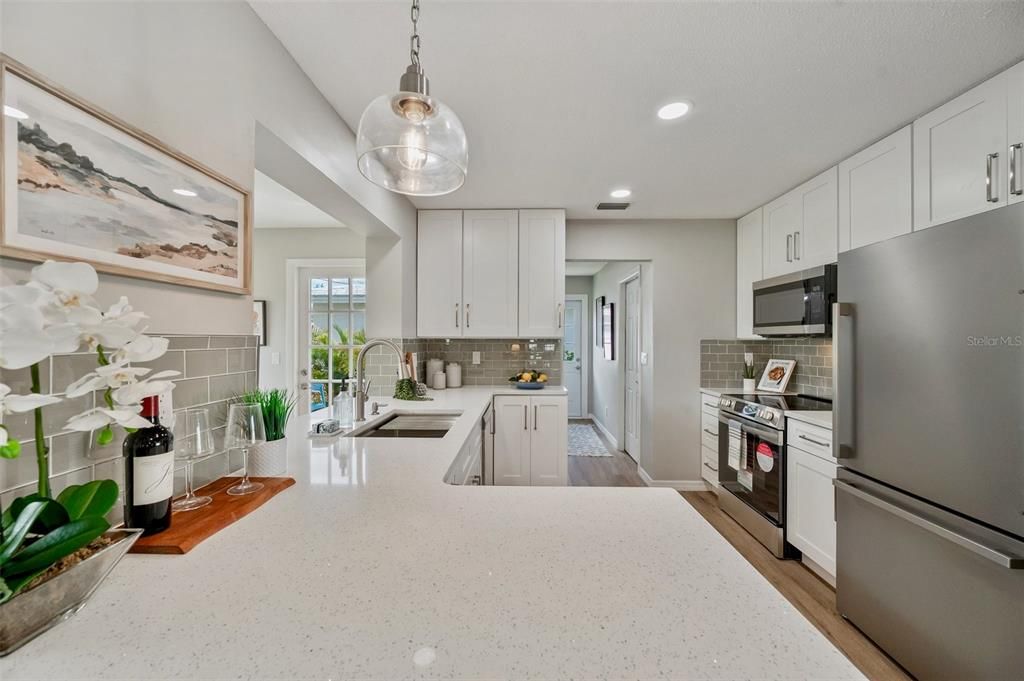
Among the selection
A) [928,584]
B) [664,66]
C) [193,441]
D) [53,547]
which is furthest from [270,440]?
[928,584]

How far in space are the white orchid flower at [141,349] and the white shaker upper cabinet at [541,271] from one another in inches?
111

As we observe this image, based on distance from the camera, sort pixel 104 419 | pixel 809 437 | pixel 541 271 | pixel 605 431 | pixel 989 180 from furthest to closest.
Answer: pixel 605 431, pixel 541 271, pixel 809 437, pixel 989 180, pixel 104 419

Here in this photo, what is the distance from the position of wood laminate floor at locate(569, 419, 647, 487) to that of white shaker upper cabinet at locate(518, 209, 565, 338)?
4.86 feet

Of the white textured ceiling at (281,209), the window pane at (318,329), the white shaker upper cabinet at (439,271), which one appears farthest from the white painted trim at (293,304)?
the white shaker upper cabinet at (439,271)

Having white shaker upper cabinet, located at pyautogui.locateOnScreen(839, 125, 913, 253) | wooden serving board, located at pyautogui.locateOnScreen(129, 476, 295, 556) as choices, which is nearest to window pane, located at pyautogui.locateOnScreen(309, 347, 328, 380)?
wooden serving board, located at pyautogui.locateOnScreen(129, 476, 295, 556)

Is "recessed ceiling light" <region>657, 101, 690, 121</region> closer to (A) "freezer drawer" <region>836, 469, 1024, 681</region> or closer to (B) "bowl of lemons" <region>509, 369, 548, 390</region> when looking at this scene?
(A) "freezer drawer" <region>836, 469, 1024, 681</region>

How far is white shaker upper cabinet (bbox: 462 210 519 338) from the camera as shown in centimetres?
342

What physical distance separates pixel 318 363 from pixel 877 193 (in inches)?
180

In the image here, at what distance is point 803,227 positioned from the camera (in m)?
2.74

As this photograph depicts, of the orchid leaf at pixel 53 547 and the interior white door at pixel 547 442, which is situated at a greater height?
the orchid leaf at pixel 53 547

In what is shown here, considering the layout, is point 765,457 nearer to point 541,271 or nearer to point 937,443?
point 937,443

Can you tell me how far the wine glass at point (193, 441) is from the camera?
0.92m

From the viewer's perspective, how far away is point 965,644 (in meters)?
1.37

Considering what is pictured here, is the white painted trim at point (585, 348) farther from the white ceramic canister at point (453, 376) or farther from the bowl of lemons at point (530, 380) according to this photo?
the white ceramic canister at point (453, 376)
